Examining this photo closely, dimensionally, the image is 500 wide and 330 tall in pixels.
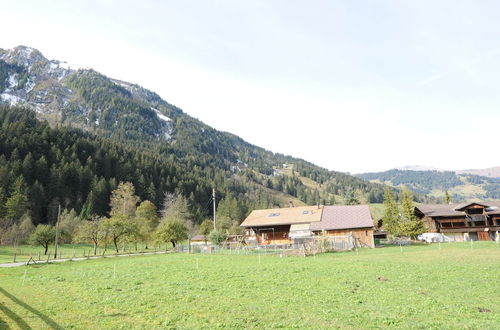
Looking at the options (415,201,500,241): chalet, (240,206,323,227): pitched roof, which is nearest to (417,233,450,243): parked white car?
(415,201,500,241): chalet

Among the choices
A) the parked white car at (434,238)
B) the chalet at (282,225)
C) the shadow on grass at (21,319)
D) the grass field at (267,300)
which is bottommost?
the parked white car at (434,238)

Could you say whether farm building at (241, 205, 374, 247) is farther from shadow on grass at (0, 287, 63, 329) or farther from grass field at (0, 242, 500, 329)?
shadow on grass at (0, 287, 63, 329)

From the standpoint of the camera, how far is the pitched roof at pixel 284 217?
65762mm

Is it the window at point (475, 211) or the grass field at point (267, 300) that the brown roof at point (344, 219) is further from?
the window at point (475, 211)

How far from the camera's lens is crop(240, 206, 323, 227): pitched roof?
65.8 meters

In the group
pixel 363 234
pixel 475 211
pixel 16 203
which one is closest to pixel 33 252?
pixel 16 203

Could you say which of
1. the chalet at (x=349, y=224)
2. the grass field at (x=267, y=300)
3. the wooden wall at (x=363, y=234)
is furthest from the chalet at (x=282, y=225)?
the grass field at (x=267, y=300)

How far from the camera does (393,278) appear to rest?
68.9ft

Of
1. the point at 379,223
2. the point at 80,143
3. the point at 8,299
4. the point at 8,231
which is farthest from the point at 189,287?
the point at 80,143

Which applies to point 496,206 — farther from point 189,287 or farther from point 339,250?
point 189,287

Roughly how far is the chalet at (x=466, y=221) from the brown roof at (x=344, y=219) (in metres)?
24.4

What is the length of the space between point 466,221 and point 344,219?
38.3 m

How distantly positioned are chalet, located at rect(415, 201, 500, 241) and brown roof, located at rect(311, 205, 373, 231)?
24372 mm

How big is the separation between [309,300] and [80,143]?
504 feet
